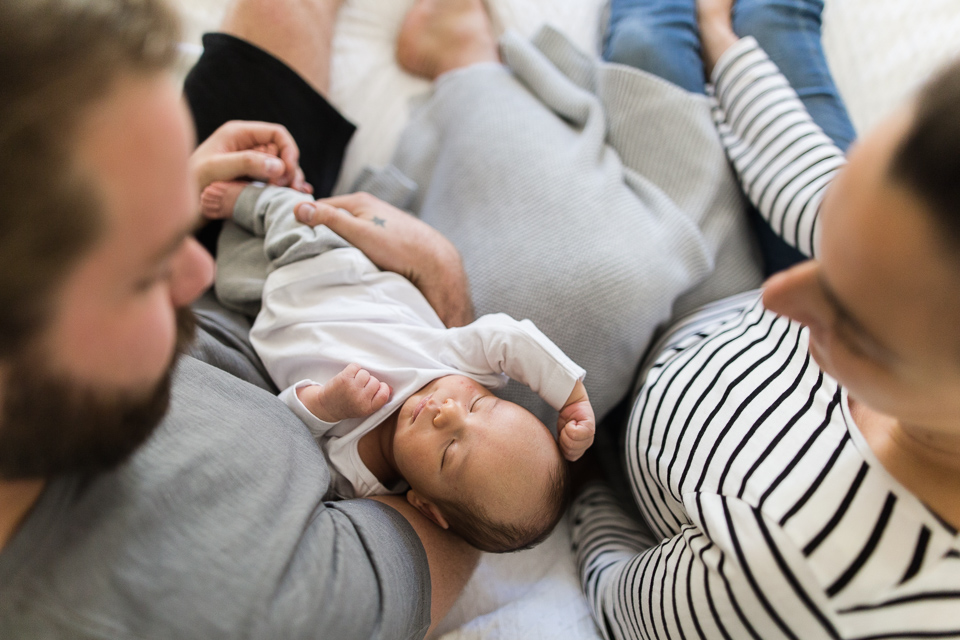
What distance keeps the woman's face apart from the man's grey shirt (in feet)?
1.96

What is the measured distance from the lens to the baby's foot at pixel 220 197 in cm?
104

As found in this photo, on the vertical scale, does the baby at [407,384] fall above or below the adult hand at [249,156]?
below

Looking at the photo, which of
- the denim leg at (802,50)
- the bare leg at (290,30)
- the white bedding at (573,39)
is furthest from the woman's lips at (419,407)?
the denim leg at (802,50)

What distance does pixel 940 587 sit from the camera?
55 centimetres

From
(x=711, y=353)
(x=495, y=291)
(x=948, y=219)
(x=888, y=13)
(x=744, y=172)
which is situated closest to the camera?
(x=948, y=219)

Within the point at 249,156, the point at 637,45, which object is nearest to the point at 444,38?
the point at 637,45

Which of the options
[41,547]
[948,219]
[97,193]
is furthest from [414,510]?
[948,219]

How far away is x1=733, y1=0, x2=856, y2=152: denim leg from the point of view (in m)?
1.19

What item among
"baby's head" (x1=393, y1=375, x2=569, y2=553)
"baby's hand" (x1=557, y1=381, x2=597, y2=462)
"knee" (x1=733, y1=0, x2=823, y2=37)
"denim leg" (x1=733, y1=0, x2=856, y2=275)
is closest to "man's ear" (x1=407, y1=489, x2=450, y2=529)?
"baby's head" (x1=393, y1=375, x2=569, y2=553)

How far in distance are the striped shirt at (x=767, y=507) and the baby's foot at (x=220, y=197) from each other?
861 millimetres

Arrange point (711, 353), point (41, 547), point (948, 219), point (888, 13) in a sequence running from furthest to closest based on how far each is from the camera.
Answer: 1. point (888, 13)
2. point (711, 353)
3. point (41, 547)
4. point (948, 219)

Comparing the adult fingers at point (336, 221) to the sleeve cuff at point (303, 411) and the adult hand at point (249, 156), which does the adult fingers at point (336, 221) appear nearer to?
the adult hand at point (249, 156)

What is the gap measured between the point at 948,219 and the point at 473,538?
0.79 metres

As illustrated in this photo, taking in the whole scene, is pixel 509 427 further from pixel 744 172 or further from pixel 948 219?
pixel 744 172
